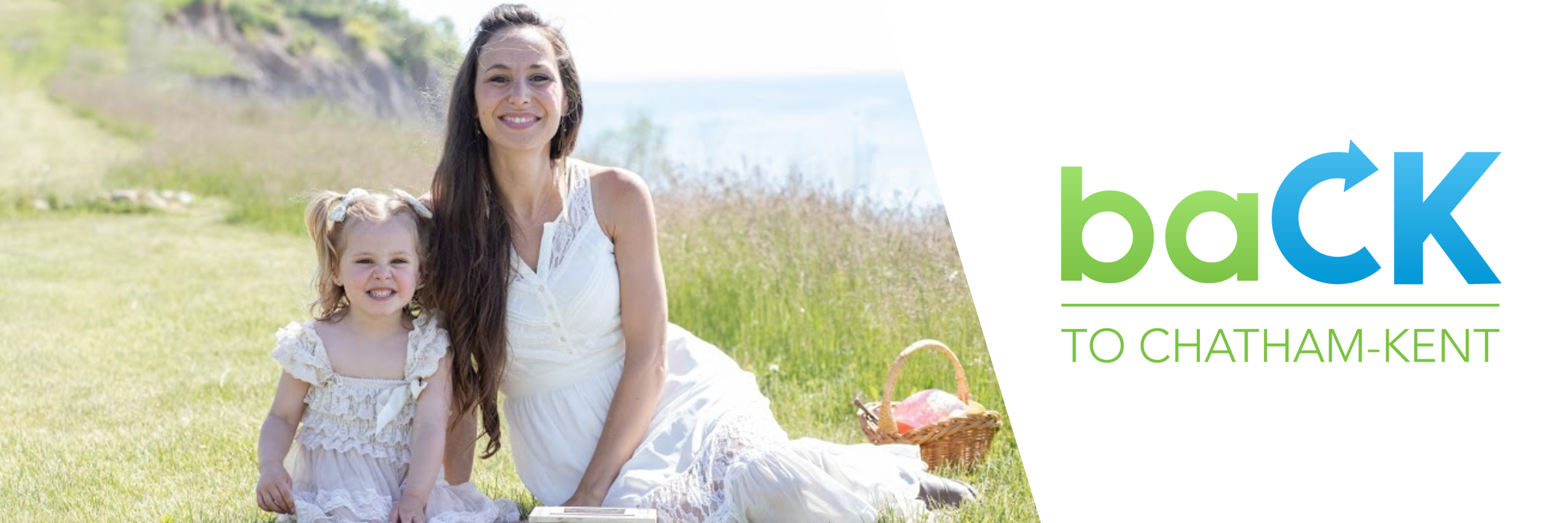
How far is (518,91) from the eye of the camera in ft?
12.4

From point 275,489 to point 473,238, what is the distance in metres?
0.75

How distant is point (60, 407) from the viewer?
557 cm

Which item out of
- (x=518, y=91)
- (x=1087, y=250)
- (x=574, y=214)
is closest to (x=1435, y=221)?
(x=1087, y=250)

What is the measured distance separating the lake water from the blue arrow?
1.65 m

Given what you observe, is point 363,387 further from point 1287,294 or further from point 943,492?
point 1287,294

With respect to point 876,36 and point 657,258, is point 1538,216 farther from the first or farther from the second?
point 876,36

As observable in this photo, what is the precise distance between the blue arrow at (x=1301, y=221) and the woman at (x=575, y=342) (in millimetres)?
3787

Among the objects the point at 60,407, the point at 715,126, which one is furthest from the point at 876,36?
the point at 60,407

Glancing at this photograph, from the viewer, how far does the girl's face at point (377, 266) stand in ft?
12.1

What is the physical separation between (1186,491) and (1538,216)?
7.30 feet

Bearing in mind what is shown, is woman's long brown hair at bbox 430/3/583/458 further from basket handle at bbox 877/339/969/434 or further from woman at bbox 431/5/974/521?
basket handle at bbox 877/339/969/434

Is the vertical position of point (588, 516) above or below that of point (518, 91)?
below

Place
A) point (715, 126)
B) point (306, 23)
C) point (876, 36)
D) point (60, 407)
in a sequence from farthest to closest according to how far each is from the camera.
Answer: point (876, 36)
point (306, 23)
point (715, 126)
point (60, 407)

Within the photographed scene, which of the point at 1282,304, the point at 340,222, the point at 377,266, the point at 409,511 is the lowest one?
the point at 1282,304
